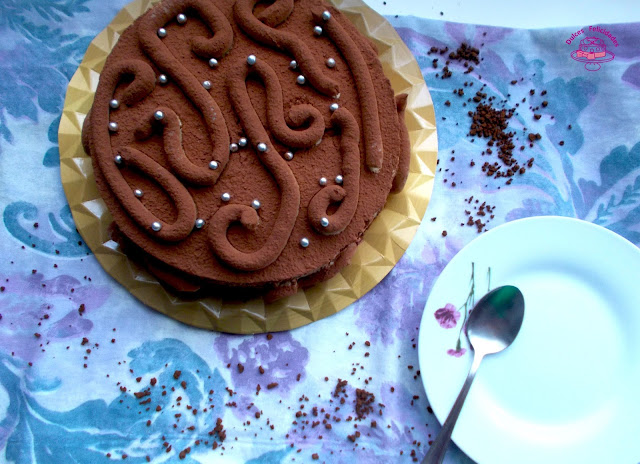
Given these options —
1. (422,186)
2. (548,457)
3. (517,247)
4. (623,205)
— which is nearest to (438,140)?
(422,186)

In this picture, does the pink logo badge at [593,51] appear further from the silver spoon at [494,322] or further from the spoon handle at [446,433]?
the spoon handle at [446,433]

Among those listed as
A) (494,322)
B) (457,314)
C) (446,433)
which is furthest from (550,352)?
(446,433)

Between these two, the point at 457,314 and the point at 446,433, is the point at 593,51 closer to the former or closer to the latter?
the point at 457,314

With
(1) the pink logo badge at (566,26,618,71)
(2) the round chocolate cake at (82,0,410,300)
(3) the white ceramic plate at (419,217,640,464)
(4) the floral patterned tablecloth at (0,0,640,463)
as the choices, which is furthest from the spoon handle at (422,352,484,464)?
(1) the pink logo badge at (566,26,618,71)

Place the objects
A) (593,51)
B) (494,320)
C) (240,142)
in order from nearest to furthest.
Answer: (240,142) < (494,320) < (593,51)

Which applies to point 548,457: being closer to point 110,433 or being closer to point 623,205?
point 623,205

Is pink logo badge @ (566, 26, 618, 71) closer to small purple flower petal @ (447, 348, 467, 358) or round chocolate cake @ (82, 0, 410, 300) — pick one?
round chocolate cake @ (82, 0, 410, 300)
